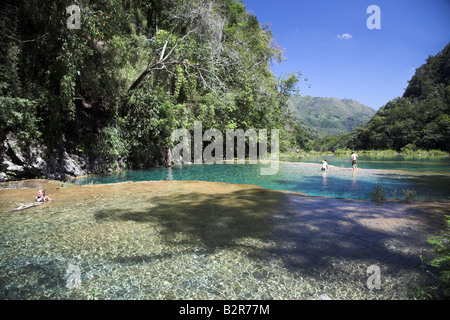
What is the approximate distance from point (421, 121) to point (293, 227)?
78.3 metres

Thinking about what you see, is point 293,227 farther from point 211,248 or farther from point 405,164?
point 405,164

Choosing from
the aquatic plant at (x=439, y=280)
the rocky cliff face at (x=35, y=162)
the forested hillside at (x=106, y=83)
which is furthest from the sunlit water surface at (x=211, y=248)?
the forested hillside at (x=106, y=83)

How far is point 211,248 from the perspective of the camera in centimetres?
465

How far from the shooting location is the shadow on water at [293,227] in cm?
434

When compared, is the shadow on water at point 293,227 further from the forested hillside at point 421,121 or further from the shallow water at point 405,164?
the forested hillside at point 421,121

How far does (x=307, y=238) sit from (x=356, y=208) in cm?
379

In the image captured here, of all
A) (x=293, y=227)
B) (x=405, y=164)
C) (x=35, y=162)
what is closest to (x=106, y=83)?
(x=35, y=162)

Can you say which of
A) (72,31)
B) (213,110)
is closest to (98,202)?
(72,31)

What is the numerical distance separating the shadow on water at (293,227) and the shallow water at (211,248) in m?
0.03

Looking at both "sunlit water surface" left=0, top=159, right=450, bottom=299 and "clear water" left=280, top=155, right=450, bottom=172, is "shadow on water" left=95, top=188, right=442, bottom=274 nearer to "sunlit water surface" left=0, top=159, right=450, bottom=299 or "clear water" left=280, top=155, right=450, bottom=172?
"sunlit water surface" left=0, top=159, right=450, bottom=299
